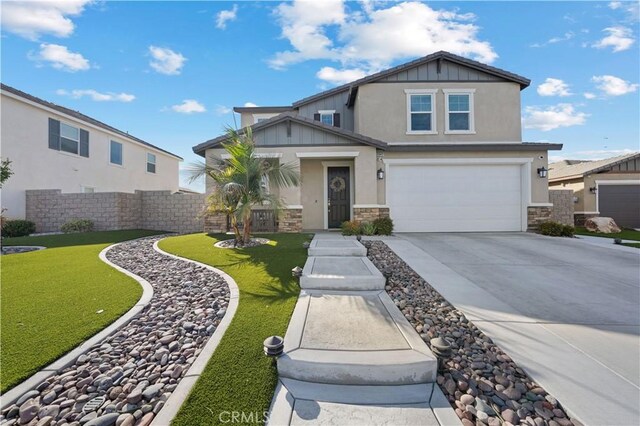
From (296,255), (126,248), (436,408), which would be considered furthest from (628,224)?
(126,248)

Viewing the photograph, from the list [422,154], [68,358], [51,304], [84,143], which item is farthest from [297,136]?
[84,143]

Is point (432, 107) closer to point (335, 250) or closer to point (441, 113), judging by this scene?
point (441, 113)

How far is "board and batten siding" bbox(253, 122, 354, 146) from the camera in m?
10.5

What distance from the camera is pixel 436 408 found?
2.19 meters

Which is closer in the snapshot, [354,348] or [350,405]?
[350,405]

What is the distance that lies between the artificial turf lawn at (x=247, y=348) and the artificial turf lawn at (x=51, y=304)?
63.6 inches

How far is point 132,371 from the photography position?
2.55 m

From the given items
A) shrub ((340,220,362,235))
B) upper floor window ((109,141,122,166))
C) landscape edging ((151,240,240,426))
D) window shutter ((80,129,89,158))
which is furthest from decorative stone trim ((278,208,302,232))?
upper floor window ((109,141,122,166))

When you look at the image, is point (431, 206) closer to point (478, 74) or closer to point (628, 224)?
point (478, 74)

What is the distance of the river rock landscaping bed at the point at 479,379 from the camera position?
2.08m

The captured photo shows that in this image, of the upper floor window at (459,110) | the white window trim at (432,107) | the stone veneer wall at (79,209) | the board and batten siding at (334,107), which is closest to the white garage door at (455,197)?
the white window trim at (432,107)

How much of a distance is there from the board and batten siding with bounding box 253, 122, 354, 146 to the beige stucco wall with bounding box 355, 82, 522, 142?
230 centimetres

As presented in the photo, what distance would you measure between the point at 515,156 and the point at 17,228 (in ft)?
68.7

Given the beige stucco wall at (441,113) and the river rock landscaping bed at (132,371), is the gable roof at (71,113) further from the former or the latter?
the beige stucco wall at (441,113)
